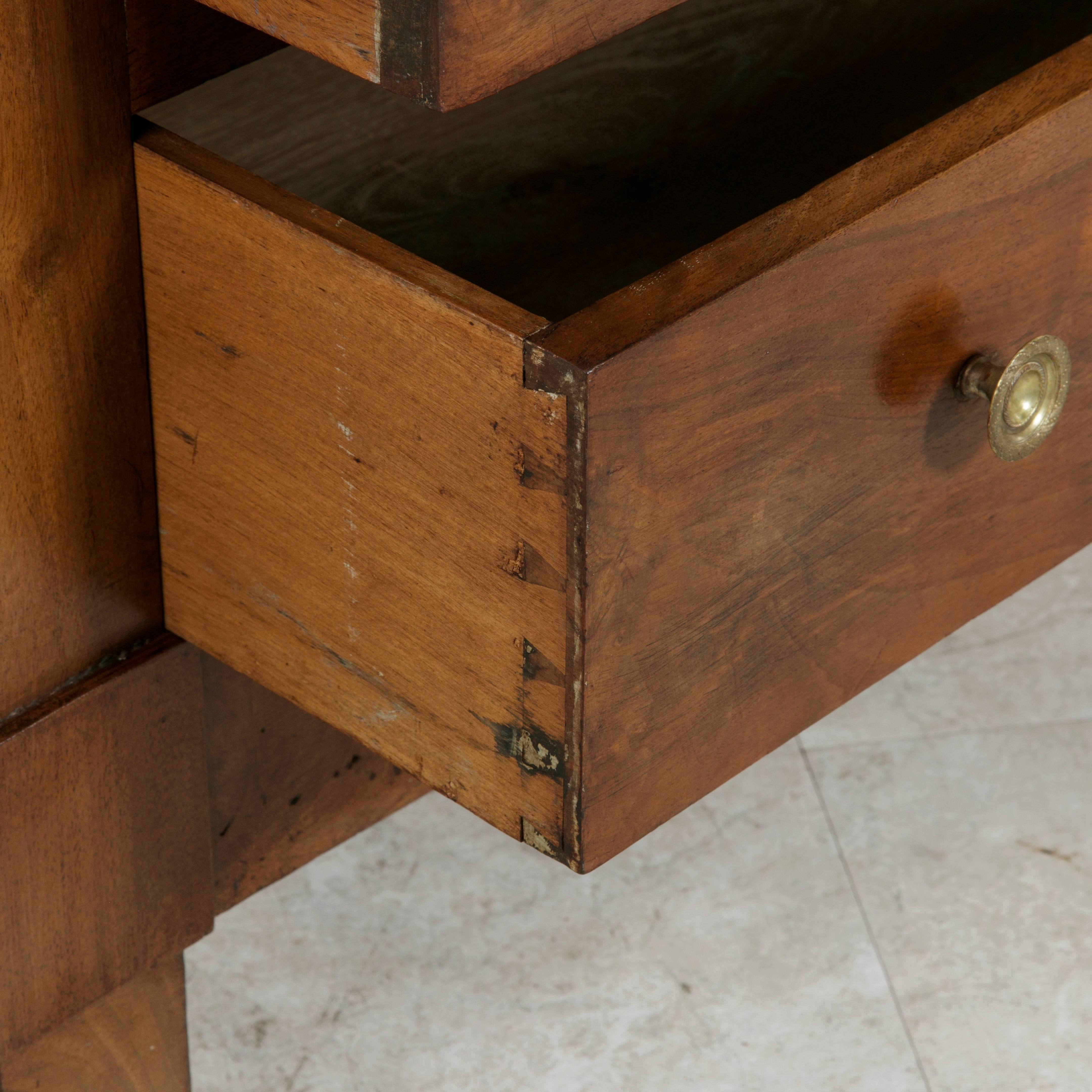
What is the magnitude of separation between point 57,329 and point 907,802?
0.70m

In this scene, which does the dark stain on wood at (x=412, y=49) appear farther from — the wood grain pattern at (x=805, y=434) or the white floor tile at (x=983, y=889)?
the white floor tile at (x=983, y=889)

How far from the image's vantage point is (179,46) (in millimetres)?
571

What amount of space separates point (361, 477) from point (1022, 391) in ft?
0.72

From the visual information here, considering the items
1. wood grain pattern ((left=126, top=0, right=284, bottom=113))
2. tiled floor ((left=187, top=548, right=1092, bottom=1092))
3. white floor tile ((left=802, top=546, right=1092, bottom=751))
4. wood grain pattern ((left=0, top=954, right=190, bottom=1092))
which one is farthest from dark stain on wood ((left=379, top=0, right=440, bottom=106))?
white floor tile ((left=802, top=546, right=1092, bottom=751))

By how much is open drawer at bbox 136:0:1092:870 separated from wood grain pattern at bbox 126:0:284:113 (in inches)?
0.7

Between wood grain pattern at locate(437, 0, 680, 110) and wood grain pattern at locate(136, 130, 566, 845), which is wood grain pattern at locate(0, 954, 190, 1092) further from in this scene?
wood grain pattern at locate(437, 0, 680, 110)

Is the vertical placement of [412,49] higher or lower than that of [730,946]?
higher

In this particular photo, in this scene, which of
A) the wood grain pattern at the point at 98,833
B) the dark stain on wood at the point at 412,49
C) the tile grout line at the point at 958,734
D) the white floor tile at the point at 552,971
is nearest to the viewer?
the dark stain on wood at the point at 412,49

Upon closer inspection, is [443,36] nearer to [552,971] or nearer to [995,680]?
[552,971]

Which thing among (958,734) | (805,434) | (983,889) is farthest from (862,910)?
(805,434)

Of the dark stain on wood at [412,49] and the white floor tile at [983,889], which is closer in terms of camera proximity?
the dark stain on wood at [412,49]

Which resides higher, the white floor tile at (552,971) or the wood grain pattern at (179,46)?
the wood grain pattern at (179,46)

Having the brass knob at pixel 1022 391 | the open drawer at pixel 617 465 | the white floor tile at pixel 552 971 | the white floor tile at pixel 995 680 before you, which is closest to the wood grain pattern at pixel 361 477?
the open drawer at pixel 617 465

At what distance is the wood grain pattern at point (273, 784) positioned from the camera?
2.35 ft
